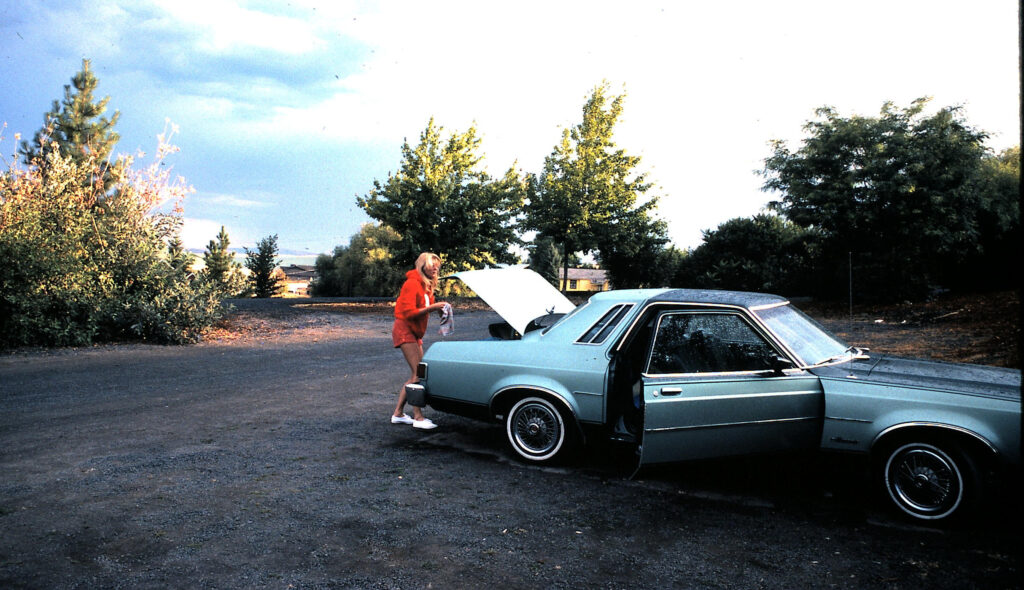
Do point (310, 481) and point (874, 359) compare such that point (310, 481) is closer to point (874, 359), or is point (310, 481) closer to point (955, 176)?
point (874, 359)

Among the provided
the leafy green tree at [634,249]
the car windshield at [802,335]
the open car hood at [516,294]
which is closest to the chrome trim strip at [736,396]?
the car windshield at [802,335]

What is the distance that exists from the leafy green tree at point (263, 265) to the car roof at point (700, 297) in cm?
4137

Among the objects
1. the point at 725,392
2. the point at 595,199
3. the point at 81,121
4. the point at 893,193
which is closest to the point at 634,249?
the point at 595,199

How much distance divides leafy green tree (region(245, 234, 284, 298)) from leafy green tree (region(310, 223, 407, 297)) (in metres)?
8.58

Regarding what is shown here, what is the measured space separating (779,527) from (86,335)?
1448cm

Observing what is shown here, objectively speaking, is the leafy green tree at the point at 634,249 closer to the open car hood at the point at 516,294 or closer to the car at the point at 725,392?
the open car hood at the point at 516,294

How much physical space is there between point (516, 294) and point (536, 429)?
4.90 ft

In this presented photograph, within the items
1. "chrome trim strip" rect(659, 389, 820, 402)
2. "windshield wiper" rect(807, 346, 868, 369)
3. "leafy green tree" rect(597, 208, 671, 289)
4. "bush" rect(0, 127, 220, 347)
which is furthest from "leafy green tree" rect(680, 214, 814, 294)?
"chrome trim strip" rect(659, 389, 820, 402)

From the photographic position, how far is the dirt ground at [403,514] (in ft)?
11.2

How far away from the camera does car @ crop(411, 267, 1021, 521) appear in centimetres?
395

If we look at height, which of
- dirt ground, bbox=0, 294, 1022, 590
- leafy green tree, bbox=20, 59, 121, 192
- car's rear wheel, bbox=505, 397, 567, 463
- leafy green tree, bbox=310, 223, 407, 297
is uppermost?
leafy green tree, bbox=20, 59, 121, 192

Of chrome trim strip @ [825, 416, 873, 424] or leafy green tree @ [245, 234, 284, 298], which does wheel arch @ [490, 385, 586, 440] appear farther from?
leafy green tree @ [245, 234, 284, 298]

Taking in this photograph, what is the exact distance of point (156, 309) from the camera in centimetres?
1430

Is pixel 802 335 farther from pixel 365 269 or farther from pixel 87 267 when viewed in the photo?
pixel 365 269
